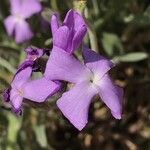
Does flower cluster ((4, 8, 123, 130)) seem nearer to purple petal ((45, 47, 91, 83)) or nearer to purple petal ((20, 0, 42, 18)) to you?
purple petal ((45, 47, 91, 83))

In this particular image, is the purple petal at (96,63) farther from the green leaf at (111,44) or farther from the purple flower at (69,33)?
the green leaf at (111,44)

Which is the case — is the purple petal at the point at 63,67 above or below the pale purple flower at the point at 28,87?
above

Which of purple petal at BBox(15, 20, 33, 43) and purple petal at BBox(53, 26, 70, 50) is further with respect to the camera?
purple petal at BBox(15, 20, 33, 43)

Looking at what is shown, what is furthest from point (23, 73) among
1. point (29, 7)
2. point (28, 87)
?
point (29, 7)

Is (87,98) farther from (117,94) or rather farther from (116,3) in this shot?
(116,3)

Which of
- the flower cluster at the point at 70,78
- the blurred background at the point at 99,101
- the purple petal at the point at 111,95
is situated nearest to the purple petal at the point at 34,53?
the flower cluster at the point at 70,78

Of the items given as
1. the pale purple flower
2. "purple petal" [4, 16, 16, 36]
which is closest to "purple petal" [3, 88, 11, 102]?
the pale purple flower

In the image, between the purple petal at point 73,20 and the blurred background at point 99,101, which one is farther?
the blurred background at point 99,101
